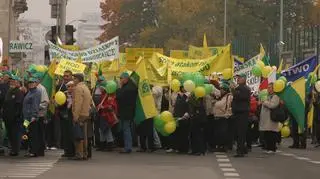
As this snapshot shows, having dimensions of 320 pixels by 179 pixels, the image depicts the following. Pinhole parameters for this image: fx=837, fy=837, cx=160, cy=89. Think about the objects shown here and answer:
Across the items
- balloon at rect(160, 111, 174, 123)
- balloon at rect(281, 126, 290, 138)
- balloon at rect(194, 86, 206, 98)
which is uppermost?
balloon at rect(194, 86, 206, 98)

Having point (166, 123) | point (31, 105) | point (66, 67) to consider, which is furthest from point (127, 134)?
point (31, 105)

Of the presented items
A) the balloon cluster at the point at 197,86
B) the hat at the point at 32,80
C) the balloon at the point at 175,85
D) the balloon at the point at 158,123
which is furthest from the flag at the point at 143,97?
the hat at the point at 32,80

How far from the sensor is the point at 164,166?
620 inches

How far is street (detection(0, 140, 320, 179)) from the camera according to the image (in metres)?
14.2

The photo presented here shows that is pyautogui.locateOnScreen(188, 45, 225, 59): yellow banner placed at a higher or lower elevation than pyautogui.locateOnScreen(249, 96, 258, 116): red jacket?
higher

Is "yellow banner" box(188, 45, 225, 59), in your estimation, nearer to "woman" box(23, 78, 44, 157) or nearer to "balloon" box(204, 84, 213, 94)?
"balloon" box(204, 84, 213, 94)

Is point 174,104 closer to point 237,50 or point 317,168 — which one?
point 317,168

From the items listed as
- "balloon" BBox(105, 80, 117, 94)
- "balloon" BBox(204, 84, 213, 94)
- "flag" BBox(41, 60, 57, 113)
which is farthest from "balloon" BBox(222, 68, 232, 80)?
"flag" BBox(41, 60, 57, 113)

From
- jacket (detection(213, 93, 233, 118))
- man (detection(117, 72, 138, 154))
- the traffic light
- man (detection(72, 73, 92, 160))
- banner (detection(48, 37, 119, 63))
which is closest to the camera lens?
man (detection(72, 73, 92, 160))

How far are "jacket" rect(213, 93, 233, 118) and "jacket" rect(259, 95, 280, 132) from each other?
0.76 m

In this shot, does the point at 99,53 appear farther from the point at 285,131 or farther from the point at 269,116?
the point at 269,116

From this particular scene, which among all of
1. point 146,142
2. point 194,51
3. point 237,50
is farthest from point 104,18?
point 146,142

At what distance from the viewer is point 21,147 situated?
18656 mm

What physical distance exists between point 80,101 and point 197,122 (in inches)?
123
